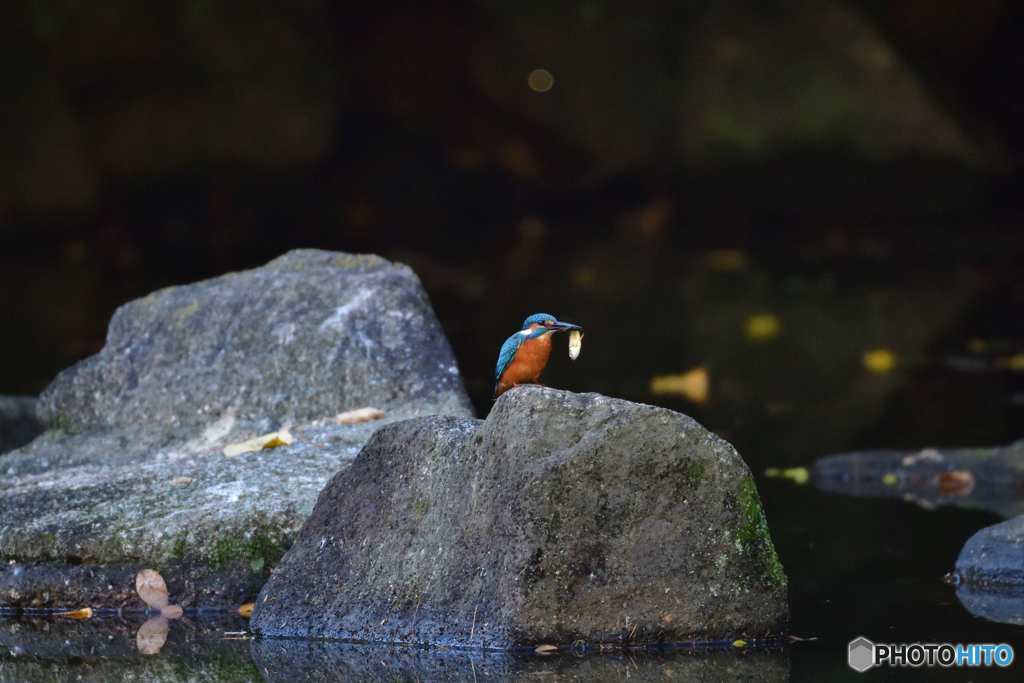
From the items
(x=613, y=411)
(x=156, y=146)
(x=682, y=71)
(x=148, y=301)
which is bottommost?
(x=613, y=411)

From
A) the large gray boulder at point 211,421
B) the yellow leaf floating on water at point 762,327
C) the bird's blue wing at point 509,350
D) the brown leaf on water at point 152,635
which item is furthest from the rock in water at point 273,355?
the yellow leaf floating on water at point 762,327

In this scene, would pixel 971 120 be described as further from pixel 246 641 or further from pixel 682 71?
pixel 246 641

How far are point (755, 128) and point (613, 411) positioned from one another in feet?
40.2

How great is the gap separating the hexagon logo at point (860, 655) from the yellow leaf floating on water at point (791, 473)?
2242 millimetres

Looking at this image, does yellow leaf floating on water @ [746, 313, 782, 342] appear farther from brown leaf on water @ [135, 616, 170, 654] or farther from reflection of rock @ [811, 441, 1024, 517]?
brown leaf on water @ [135, 616, 170, 654]

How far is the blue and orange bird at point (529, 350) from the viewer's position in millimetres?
4855

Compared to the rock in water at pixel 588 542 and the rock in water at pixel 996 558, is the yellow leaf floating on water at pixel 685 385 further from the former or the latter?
the rock in water at pixel 588 542

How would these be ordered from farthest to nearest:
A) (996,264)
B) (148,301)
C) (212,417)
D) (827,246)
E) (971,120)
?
(971,120) < (827,246) < (996,264) < (148,301) < (212,417)

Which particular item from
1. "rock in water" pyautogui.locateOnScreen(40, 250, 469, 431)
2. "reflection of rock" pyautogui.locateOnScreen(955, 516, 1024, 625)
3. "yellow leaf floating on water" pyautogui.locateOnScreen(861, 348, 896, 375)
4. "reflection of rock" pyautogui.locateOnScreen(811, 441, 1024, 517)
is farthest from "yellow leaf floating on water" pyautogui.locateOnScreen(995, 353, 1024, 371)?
"reflection of rock" pyautogui.locateOnScreen(955, 516, 1024, 625)

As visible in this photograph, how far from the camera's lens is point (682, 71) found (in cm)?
1695

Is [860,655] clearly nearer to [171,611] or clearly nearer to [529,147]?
[171,611]

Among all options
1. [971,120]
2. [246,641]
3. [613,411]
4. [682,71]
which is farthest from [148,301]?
[971,120]

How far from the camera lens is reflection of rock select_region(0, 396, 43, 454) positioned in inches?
257

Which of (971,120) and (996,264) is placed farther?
(971,120)
